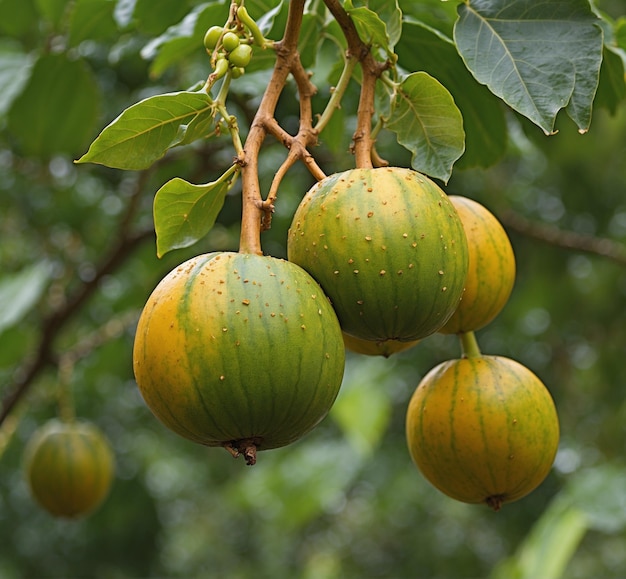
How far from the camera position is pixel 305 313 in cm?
105

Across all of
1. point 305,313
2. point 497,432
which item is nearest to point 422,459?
point 497,432

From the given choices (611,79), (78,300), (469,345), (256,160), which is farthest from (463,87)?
(78,300)

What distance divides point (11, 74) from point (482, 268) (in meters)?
1.73

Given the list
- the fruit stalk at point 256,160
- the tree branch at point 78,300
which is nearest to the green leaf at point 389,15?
the fruit stalk at point 256,160

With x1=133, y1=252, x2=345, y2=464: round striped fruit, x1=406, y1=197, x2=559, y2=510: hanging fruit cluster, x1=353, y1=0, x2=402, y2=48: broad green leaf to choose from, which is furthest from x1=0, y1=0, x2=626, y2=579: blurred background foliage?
x1=133, y1=252, x2=345, y2=464: round striped fruit

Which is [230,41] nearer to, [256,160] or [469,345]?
[256,160]

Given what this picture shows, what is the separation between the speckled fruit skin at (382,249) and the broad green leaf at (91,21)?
120 centimetres

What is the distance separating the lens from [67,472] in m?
3.16

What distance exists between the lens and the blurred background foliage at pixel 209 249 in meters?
2.57

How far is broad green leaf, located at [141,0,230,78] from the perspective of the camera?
1.75 m

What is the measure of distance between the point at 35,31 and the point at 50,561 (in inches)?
160

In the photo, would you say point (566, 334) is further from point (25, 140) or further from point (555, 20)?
point (555, 20)

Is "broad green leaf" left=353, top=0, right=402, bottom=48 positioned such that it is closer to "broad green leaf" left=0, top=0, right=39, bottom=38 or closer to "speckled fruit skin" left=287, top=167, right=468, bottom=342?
"speckled fruit skin" left=287, top=167, right=468, bottom=342

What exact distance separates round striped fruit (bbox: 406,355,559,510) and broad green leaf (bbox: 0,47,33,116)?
162 centimetres
